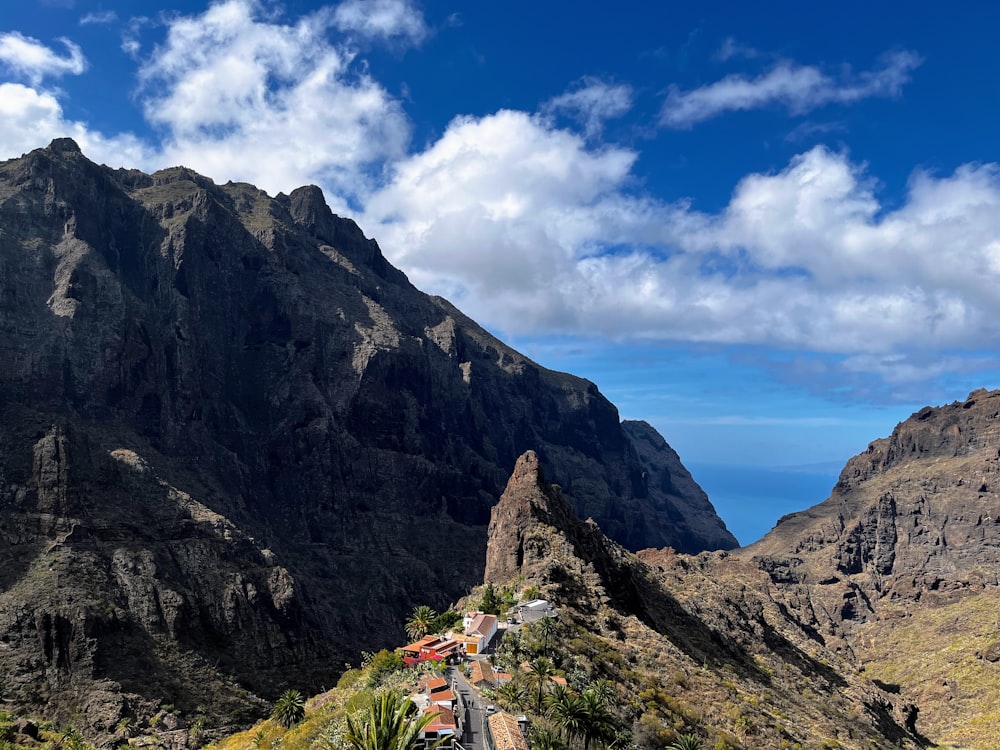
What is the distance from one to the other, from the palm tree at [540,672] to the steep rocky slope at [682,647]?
5.09 meters

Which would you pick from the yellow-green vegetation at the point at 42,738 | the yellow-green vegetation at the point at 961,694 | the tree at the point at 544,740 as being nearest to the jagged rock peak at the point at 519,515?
the tree at the point at 544,740

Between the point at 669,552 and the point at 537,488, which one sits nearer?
the point at 537,488

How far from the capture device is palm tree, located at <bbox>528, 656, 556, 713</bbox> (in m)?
70.1

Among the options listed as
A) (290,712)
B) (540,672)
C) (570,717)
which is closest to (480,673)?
(540,672)

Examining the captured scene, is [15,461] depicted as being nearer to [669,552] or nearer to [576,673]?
[669,552]

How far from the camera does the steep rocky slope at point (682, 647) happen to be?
3314 inches

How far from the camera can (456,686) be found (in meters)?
70.8

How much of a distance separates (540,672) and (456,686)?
265 inches

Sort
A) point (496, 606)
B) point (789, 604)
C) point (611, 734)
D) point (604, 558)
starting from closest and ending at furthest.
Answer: point (611, 734), point (496, 606), point (604, 558), point (789, 604)

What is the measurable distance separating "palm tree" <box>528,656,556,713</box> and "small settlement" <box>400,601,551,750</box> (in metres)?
2.22

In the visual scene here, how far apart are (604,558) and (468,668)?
5331 cm

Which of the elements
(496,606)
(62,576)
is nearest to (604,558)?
(496,606)

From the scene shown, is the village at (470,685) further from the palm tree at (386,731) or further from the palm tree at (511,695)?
the palm tree at (386,731)

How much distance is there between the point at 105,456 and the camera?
635 feet
